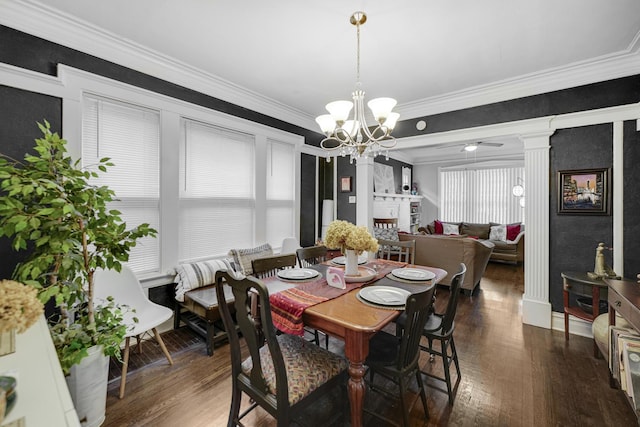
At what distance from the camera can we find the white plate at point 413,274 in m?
2.15

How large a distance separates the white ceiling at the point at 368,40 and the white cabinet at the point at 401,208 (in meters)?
3.45

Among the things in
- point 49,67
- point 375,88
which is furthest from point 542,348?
point 49,67

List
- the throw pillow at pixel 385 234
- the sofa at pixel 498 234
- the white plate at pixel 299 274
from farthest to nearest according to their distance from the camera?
the sofa at pixel 498 234, the throw pillow at pixel 385 234, the white plate at pixel 299 274

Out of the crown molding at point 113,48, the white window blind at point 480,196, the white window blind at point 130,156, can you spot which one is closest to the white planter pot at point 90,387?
the white window blind at point 130,156

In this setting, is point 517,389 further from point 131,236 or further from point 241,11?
point 241,11

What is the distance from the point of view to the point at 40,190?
4.53 feet

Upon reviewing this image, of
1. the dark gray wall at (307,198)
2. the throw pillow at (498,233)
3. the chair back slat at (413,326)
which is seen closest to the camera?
the chair back slat at (413,326)

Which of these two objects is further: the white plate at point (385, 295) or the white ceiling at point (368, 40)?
the white ceiling at point (368, 40)

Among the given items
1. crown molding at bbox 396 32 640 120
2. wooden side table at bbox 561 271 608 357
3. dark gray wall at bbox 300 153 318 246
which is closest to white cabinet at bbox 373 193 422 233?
dark gray wall at bbox 300 153 318 246

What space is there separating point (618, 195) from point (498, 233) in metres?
4.08

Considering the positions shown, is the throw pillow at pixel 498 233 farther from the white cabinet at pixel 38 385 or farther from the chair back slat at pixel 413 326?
the white cabinet at pixel 38 385

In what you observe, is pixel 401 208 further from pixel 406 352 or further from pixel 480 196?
pixel 406 352

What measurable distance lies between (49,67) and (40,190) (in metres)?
1.49

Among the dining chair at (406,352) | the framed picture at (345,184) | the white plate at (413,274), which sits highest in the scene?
the framed picture at (345,184)
